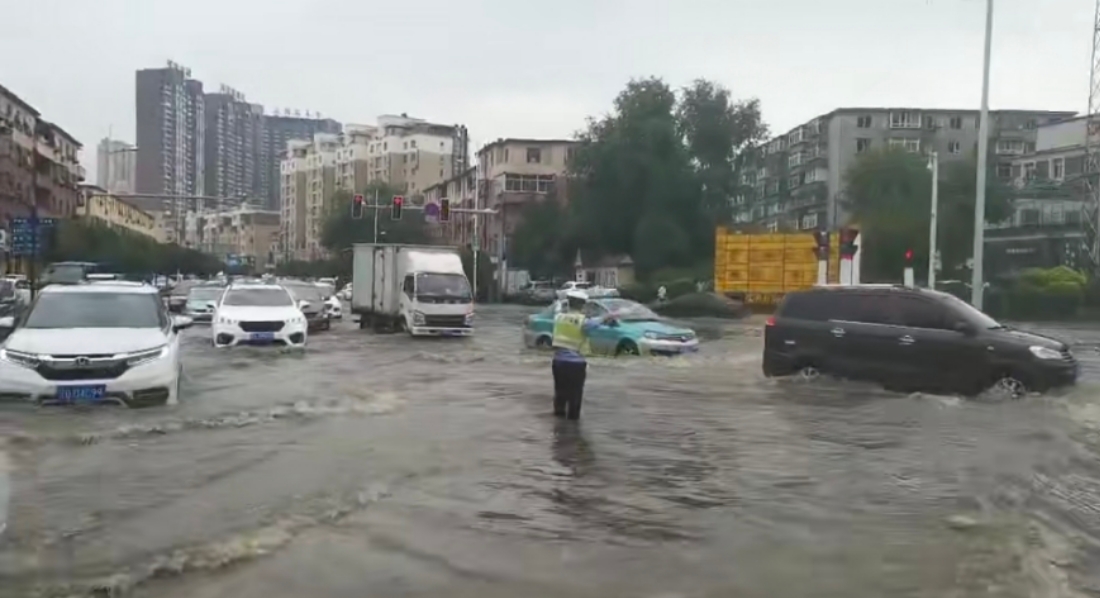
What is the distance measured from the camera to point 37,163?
72312 millimetres

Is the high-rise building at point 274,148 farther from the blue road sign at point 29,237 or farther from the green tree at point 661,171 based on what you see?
the blue road sign at point 29,237

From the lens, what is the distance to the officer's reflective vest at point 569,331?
79.1 feet

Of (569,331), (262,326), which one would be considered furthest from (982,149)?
(262,326)

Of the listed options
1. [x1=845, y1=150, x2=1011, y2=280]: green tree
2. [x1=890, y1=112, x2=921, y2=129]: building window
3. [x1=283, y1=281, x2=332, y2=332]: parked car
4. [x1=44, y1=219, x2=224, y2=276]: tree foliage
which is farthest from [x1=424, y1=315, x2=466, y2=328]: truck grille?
[x1=890, y1=112, x2=921, y2=129]: building window

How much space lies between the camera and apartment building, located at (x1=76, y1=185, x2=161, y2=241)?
9757 centimetres

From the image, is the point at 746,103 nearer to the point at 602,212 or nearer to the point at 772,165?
the point at 602,212

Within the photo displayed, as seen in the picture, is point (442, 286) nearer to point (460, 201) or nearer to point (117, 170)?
point (460, 201)

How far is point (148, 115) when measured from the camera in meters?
117

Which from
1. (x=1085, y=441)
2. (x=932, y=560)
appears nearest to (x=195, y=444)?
(x=932, y=560)

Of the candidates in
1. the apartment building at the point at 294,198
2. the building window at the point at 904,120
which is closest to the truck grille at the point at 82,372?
the building window at the point at 904,120

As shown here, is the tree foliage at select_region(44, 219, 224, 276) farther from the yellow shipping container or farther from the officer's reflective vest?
the officer's reflective vest

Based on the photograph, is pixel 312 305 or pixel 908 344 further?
pixel 312 305

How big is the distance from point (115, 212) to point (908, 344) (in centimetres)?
11502

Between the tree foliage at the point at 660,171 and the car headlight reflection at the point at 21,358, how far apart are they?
56.7 metres
